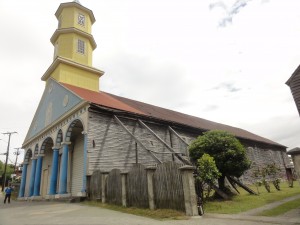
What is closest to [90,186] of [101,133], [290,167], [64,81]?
[101,133]

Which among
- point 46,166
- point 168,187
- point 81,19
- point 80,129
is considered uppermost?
point 81,19

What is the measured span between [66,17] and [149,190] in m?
19.7

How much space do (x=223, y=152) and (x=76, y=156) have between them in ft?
36.6

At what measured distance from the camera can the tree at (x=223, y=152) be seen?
13094 mm

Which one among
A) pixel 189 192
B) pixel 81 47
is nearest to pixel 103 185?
pixel 189 192

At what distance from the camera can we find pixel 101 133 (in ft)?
51.9

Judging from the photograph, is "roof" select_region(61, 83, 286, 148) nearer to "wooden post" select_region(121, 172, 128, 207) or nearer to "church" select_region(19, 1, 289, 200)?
"church" select_region(19, 1, 289, 200)

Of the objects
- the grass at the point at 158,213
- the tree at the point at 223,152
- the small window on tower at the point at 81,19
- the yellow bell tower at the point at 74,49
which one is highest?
the small window on tower at the point at 81,19

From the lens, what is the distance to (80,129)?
18.7 metres

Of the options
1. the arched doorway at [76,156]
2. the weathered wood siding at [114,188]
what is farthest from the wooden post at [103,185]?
the arched doorway at [76,156]

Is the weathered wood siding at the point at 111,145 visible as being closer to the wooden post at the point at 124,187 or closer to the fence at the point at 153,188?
the fence at the point at 153,188

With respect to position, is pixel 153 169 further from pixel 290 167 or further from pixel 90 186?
pixel 290 167

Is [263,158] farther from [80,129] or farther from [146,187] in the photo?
[146,187]

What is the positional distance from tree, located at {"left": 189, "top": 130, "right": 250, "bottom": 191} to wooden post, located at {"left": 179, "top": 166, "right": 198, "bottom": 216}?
16.6 ft
